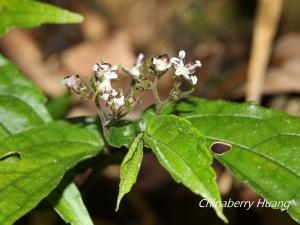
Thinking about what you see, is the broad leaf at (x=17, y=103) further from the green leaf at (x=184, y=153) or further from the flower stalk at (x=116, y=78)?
the green leaf at (x=184, y=153)

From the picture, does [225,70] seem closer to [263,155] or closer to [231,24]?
[231,24]

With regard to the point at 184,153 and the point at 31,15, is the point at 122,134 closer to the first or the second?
the point at 184,153

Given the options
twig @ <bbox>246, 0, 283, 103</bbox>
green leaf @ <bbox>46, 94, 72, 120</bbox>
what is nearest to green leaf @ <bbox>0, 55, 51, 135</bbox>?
green leaf @ <bbox>46, 94, 72, 120</bbox>

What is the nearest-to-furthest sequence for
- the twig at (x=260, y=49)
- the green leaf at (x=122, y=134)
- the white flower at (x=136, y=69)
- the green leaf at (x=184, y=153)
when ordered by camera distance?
the green leaf at (x=184, y=153)
the white flower at (x=136, y=69)
the green leaf at (x=122, y=134)
the twig at (x=260, y=49)

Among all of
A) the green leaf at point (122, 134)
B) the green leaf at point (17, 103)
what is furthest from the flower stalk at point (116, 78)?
the green leaf at point (17, 103)

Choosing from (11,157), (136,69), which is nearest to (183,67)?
(136,69)
